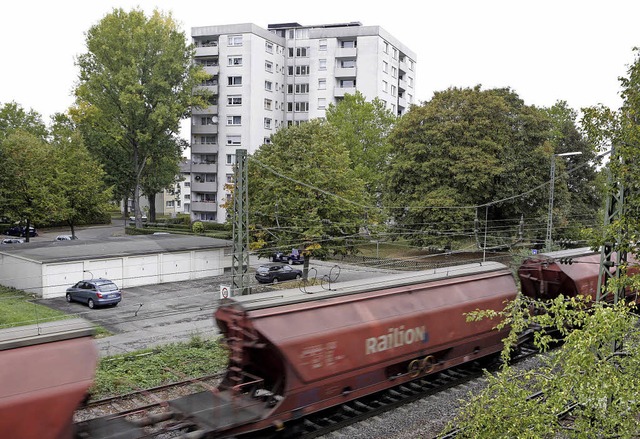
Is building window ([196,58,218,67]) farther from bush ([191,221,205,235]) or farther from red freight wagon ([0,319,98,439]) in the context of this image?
red freight wagon ([0,319,98,439])

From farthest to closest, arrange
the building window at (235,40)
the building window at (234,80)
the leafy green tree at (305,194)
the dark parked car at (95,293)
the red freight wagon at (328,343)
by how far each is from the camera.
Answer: the building window at (234,80), the building window at (235,40), the leafy green tree at (305,194), the dark parked car at (95,293), the red freight wagon at (328,343)

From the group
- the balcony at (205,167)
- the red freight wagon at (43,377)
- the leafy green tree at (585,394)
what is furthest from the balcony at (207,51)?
the leafy green tree at (585,394)

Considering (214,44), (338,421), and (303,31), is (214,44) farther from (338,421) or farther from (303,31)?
(338,421)

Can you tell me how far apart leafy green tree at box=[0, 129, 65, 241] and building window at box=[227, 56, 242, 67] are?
76.1ft

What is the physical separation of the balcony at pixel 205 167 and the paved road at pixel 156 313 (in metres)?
24.6

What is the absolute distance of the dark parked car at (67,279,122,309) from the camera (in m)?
26.6

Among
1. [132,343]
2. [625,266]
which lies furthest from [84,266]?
[625,266]

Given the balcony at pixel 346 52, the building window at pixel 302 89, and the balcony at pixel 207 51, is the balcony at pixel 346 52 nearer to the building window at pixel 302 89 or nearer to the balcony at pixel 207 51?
the building window at pixel 302 89

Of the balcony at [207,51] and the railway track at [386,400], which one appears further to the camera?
the balcony at [207,51]

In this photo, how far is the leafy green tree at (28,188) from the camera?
3953 centimetres

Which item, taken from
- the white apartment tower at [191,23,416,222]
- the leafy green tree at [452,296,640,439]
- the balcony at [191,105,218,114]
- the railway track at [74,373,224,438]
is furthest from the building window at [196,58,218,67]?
the leafy green tree at [452,296,640,439]

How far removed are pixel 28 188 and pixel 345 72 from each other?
35.4m

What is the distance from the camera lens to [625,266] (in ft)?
30.2

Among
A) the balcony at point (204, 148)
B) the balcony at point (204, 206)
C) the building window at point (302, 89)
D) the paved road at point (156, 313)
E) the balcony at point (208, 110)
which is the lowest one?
the paved road at point (156, 313)
